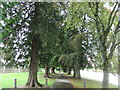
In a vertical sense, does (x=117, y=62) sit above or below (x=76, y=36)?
below

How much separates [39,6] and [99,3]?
684 millimetres

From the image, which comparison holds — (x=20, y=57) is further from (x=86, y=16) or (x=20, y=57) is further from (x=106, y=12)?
(x=106, y=12)

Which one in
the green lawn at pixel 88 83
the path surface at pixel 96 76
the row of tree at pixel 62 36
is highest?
the row of tree at pixel 62 36

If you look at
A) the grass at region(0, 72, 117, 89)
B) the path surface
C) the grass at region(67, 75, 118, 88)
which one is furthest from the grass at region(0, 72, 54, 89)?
the path surface

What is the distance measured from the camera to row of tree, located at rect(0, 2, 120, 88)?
1.35m

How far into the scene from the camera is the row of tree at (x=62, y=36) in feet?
4.42

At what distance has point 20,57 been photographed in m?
1.45

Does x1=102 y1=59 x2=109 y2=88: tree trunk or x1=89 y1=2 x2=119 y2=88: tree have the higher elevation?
x1=89 y1=2 x2=119 y2=88: tree

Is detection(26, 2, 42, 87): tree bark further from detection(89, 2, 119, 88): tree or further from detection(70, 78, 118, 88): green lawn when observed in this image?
detection(89, 2, 119, 88): tree

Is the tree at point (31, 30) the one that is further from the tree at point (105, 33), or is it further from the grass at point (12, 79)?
the tree at point (105, 33)

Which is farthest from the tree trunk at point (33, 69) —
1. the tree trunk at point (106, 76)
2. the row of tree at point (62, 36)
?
the tree trunk at point (106, 76)

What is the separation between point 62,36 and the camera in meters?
1.46

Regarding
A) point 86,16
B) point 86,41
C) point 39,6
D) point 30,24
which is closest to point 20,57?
point 30,24

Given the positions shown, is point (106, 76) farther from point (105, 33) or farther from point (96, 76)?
point (105, 33)
